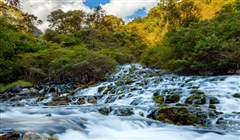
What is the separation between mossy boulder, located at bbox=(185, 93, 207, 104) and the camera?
847 cm

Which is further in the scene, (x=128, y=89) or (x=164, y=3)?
(x=164, y=3)

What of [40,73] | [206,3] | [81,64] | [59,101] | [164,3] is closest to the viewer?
[59,101]

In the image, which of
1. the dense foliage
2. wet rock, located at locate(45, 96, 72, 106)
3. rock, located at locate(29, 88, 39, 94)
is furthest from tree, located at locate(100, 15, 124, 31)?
wet rock, located at locate(45, 96, 72, 106)

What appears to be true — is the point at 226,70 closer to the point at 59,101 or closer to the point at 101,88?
the point at 101,88

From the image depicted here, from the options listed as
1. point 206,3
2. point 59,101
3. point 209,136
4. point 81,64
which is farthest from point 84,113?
point 206,3

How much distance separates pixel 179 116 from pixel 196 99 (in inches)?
65.5

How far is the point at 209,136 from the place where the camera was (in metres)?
6.02

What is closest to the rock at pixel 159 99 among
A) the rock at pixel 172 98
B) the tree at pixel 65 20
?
the rock at pixel 172 98

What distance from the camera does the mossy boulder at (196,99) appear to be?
847 cm

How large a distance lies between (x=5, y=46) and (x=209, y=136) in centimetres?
1349

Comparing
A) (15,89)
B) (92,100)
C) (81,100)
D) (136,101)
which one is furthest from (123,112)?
(15,89)

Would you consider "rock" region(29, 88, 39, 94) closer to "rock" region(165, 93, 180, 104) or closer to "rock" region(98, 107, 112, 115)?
"rock" region(98, 107, 112, 115)

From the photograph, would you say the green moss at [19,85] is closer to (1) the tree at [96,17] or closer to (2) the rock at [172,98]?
(2) the rock at [172,98]

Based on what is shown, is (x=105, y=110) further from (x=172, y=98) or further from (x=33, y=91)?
(x=33, y=91)
